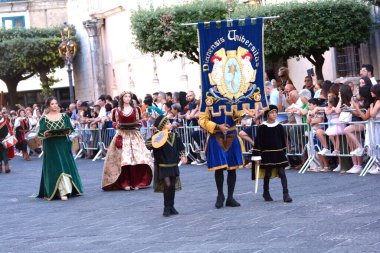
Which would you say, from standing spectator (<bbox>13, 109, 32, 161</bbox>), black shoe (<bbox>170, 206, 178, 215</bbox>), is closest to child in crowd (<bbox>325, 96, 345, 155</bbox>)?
black shoe (<bbox>170, 206, 178, 215</bbox>)

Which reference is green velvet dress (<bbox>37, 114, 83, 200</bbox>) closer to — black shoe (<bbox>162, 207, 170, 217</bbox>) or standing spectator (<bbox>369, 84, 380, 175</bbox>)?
black shoe (<bbox>162, 207, 170, 217</bbox>)

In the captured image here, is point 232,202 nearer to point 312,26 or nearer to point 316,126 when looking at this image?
point 316,126

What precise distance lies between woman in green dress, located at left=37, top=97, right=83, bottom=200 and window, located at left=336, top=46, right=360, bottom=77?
46.5ft

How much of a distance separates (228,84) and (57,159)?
438 centimetres

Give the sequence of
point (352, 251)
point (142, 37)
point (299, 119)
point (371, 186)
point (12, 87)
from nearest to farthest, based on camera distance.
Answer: point (352, 251), point (371, 186), point (299, 119), point (142, 37), point (12, 87)

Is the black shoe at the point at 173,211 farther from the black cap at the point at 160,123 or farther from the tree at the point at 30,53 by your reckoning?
the tree at the point at 30,53

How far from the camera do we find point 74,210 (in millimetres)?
14836

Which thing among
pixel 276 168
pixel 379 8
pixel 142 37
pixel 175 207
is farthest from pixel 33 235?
pixel 142 37

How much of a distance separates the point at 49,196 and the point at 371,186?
5.58m

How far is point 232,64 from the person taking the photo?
1355cm

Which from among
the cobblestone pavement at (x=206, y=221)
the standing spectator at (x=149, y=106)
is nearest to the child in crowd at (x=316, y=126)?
the cobblestone pavement at (x=206, y=221)

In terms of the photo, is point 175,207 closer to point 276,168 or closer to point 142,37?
point 276,168

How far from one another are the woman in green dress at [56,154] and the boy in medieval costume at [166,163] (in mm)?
3629

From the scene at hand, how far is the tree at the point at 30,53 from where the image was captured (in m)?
52.7
